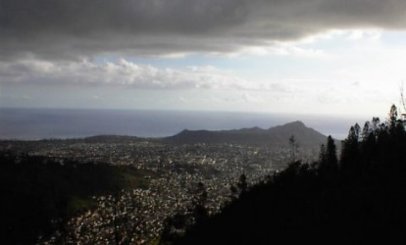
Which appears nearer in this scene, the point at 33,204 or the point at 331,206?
the point at 331,206

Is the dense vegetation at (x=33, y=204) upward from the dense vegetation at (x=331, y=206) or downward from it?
downward

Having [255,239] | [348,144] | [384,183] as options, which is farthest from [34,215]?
[384,183]

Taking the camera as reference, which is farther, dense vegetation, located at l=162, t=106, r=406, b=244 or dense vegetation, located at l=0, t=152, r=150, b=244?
dense vegetation, located at l=0, t=152, r=150, b=244

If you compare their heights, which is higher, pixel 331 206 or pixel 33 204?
pixel 331 206

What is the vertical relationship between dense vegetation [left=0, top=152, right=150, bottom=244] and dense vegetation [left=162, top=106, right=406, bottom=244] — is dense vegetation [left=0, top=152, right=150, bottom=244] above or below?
below

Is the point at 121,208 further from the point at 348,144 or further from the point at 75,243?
the point at 348,144

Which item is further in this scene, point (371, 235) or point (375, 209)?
point (375, 209)

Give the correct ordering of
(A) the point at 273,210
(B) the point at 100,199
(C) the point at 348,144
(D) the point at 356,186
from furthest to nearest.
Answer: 1. (B) the point at 100,199
2. (C) the point at 348,144
3. (A) the point at 273,210
4. (D) the point at 356,186

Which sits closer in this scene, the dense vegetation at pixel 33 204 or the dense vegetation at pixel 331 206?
the dense vegetation at pixel 331 206
